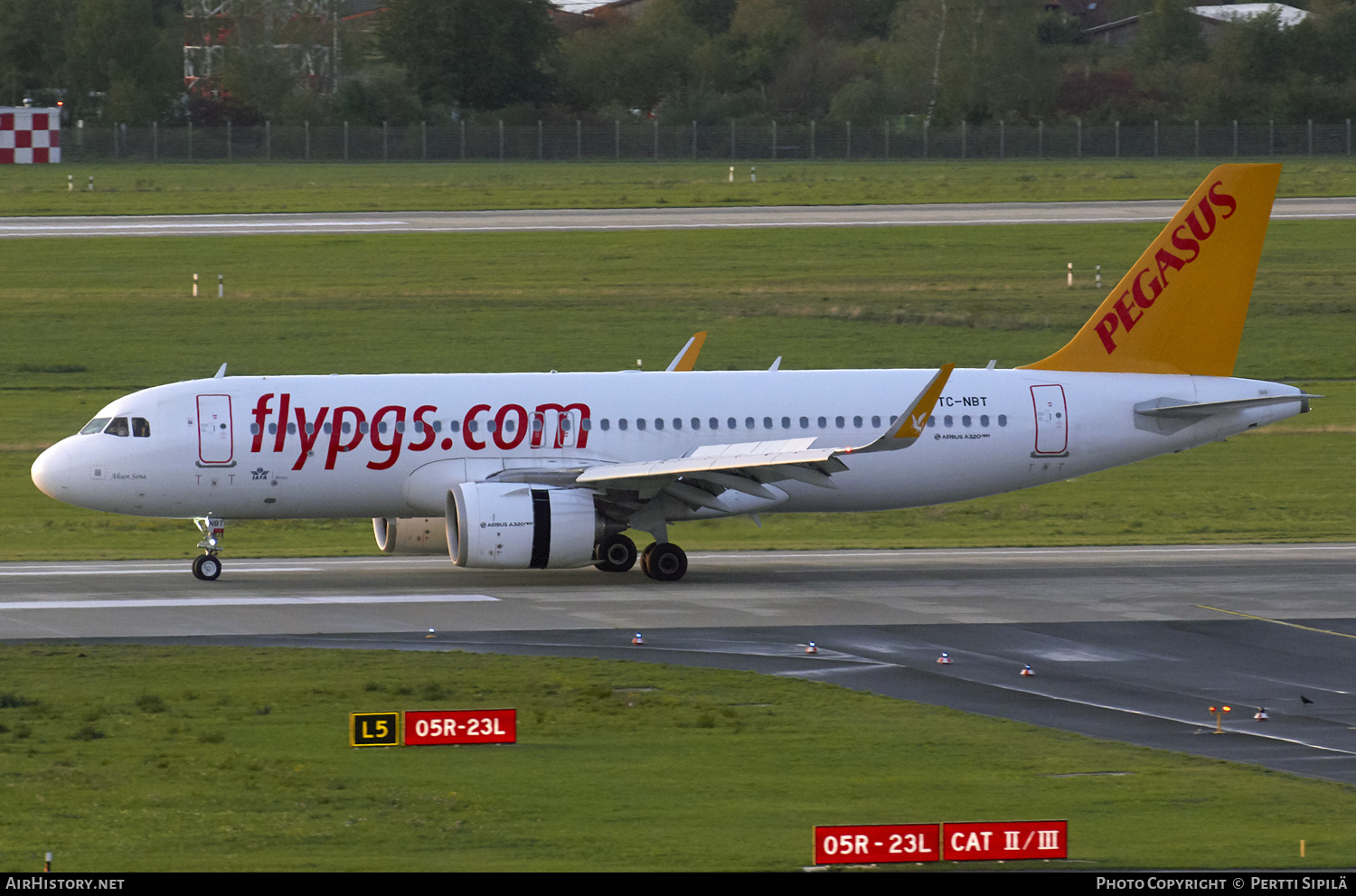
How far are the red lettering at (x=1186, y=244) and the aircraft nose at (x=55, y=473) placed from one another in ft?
71.1

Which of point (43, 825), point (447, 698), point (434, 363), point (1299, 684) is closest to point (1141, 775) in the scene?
point (1299, 684)

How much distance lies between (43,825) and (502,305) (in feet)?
161

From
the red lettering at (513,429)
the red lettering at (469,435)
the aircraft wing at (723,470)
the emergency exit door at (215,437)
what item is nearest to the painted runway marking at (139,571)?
the emergency exit door at (215,437)

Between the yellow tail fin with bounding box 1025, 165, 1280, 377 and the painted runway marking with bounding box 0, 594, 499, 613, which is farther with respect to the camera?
the yellow tail fin with bounding box 1025, 165, 1280, 377

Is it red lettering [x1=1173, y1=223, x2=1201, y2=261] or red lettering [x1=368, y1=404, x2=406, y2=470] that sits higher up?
red lettering [x1=1173, y1=223, x2=1201, y2=261]

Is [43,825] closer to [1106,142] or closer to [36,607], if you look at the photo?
[36,607]

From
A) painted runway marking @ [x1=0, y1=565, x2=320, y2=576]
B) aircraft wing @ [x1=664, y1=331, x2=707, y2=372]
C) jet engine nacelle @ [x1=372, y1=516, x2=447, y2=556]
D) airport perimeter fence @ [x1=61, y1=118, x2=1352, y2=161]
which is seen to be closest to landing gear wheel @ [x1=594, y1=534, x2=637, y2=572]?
jet engine nacelle @ [x1=372, y1=516, x2=447, y2=556]

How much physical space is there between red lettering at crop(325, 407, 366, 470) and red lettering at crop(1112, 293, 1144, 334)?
15.0 metres

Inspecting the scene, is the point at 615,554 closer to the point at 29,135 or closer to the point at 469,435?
the point at 469,435

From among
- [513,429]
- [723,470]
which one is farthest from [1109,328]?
[513,429]

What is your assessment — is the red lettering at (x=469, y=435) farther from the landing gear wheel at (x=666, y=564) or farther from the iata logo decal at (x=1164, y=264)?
the iata logo decal at (x=1164, y=264)

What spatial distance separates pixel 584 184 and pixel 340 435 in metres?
56.2

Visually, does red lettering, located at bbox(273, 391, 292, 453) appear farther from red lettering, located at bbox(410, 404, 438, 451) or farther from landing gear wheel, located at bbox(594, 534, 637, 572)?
landing gear wheel, located at bbox(594, 534, 637, 572)

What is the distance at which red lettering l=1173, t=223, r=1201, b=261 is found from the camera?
36688 mm
